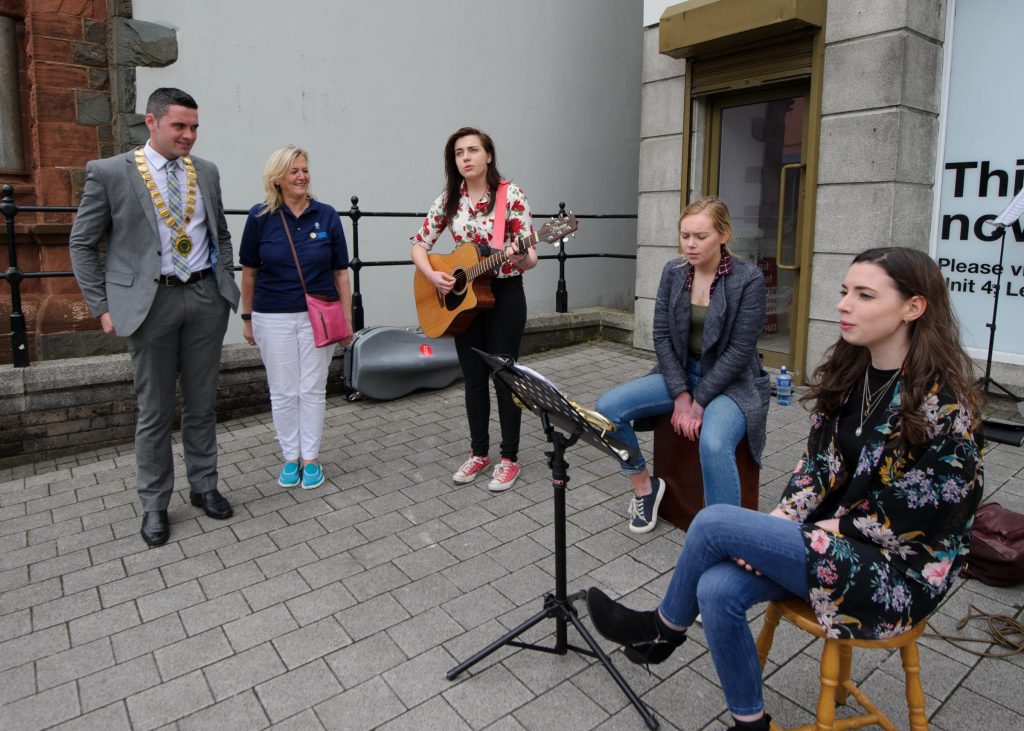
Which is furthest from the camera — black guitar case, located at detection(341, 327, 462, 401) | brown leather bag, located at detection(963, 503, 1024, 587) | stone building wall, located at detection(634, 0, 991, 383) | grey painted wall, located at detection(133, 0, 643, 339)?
grey painted wall, located at detection(133, 0, 643, 339)

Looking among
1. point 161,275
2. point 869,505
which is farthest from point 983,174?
point 161,275

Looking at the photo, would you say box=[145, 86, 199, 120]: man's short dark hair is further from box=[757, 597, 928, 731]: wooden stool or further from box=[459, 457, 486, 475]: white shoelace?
box=[757, 597, 928, 731]: wooden stool

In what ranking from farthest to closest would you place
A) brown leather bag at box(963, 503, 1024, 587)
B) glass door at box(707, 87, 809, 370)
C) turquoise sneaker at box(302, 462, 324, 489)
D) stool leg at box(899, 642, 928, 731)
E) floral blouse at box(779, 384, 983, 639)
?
1. glass door at box(707, 87, 809, 370)
2. turquoise sneaker at box(302, 462, 324, 489)
3. brown leather bag at box(963, 503, 1024, 587)
4. stool leg at box(899, 642, 928, 731)
5. floral blouse at box(779, 384, 983, 639)

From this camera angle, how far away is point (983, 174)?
5.38 meters

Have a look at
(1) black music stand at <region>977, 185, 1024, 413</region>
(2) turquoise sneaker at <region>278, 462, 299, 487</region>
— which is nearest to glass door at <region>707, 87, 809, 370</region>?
(1) black music stand at <region>977, 185, 1024, 413</region>

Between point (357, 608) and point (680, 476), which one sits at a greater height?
point (680, 476)

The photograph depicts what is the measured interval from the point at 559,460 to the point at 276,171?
2371 millimetres

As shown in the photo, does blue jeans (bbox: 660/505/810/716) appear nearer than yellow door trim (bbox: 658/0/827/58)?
Yes

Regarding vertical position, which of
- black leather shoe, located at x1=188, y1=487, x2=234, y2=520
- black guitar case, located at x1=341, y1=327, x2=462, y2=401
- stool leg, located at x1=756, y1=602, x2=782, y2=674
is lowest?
black leather shoe, located at x1=188, y1=487, x2=234, y2=520

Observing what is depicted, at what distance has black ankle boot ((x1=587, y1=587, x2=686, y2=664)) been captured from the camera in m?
2.38

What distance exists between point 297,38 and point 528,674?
580 cm

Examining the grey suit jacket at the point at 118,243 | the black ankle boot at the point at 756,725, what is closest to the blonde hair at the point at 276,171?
the grey suit jacket at the point at 118,243

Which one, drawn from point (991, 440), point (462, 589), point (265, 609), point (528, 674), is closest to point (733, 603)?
point (528, 674)

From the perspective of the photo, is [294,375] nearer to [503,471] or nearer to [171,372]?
[171,372]
